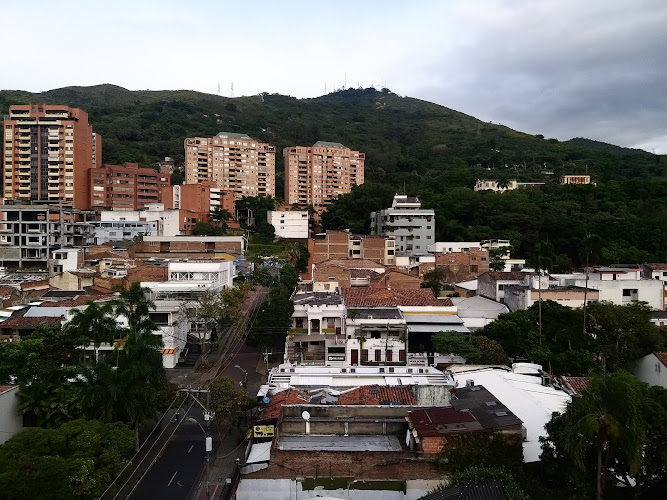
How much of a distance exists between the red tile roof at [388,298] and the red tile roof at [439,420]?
15.6m

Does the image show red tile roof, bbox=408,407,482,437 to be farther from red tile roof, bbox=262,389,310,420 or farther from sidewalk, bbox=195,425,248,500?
sidewalk, bbox=195,425,248,500

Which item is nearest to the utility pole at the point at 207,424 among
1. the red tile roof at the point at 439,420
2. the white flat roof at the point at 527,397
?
the red tile roof at the point at 439,420

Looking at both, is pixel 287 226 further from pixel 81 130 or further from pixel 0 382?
pixel 0 382

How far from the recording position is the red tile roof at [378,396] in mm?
20703

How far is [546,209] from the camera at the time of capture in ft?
232

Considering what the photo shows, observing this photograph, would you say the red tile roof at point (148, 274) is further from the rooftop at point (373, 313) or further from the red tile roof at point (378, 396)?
the red tile roof at point (378, 396)

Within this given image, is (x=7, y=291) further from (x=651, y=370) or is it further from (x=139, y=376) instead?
(x=651, y=370)

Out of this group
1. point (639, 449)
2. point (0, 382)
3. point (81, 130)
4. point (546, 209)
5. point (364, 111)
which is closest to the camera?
point (639, 449)

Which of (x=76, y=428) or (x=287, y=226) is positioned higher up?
(x=287, y=226)

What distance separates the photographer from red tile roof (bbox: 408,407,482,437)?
16.6 meters

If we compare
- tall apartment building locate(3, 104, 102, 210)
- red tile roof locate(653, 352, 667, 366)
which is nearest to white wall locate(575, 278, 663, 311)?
red tile roof locate(653, 352, 667, 366)

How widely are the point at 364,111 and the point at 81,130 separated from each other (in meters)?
113

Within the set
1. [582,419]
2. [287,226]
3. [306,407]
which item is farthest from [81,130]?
[582,419]

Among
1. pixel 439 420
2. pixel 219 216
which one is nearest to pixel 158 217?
pixel 219 216
